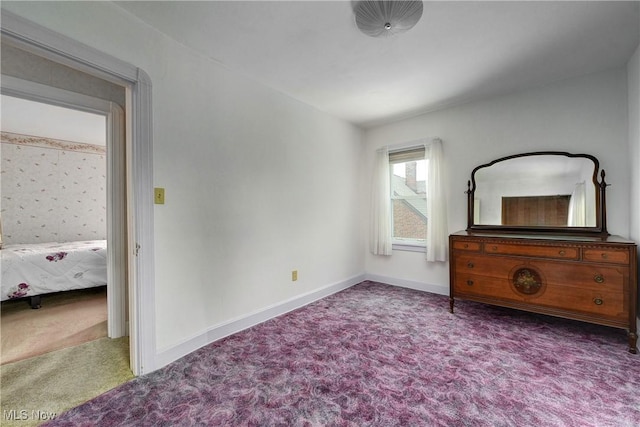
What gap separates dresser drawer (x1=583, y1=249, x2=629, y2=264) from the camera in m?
1.96

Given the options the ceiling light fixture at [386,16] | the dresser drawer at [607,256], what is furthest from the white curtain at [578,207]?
the ceiling light fixture at [386,16]

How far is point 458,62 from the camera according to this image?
228cm

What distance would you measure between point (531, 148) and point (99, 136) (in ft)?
20.6

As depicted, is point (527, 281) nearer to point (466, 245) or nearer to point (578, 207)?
point (466, 245)

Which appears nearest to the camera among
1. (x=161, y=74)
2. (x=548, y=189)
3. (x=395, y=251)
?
(x=161, y=74)

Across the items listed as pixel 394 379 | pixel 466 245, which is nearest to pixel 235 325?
pixel 394 379

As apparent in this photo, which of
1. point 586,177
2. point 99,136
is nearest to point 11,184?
point 99,136

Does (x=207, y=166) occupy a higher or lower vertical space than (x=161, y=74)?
lower

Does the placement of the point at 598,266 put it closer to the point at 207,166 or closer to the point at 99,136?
the point at 207,166

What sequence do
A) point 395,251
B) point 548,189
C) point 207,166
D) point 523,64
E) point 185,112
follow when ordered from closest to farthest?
point 185,112 → point 207,166 → point 523,64 → point 548,189 → point 395,251

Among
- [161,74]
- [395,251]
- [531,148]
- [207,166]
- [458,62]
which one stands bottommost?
[395,251]

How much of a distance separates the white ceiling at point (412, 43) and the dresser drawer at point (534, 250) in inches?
64.3

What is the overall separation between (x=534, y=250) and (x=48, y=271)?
205 inches

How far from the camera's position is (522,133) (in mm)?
2842
